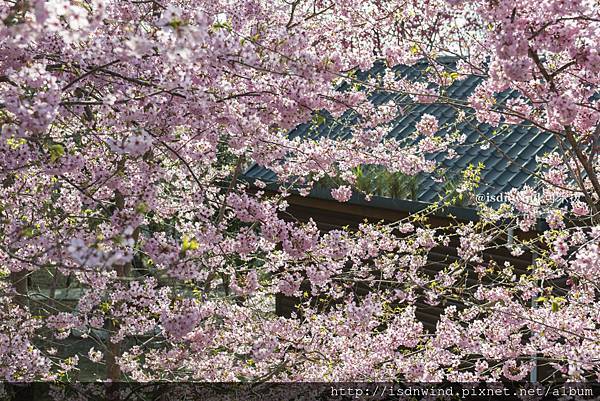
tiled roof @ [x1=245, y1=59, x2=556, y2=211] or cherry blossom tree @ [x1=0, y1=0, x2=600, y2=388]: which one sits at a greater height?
tiled roof @ [x1=245, y1=59, x2=556, y2=211]

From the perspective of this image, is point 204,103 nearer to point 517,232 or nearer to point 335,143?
point 335,143

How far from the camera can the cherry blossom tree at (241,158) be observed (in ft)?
10.6

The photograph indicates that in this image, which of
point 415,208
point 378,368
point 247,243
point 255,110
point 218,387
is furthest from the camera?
point 415,208

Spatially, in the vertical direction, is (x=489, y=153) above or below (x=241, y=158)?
above

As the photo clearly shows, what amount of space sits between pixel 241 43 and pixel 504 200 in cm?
473

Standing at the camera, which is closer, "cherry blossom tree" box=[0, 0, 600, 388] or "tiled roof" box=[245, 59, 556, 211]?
"cherry blossom tree" box=[0, 0, 600, 388]

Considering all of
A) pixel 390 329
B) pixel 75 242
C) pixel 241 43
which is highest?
pixel 241 43

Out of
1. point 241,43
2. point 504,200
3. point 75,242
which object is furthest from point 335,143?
point 75,242

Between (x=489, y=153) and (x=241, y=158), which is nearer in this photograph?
(x=241, y=158)

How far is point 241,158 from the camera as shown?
683 cm

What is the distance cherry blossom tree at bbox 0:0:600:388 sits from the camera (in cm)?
325

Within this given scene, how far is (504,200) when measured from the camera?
754cm

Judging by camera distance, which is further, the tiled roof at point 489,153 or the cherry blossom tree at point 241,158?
the tiled roof at point 489,153

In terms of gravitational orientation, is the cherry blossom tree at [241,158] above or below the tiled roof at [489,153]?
below
